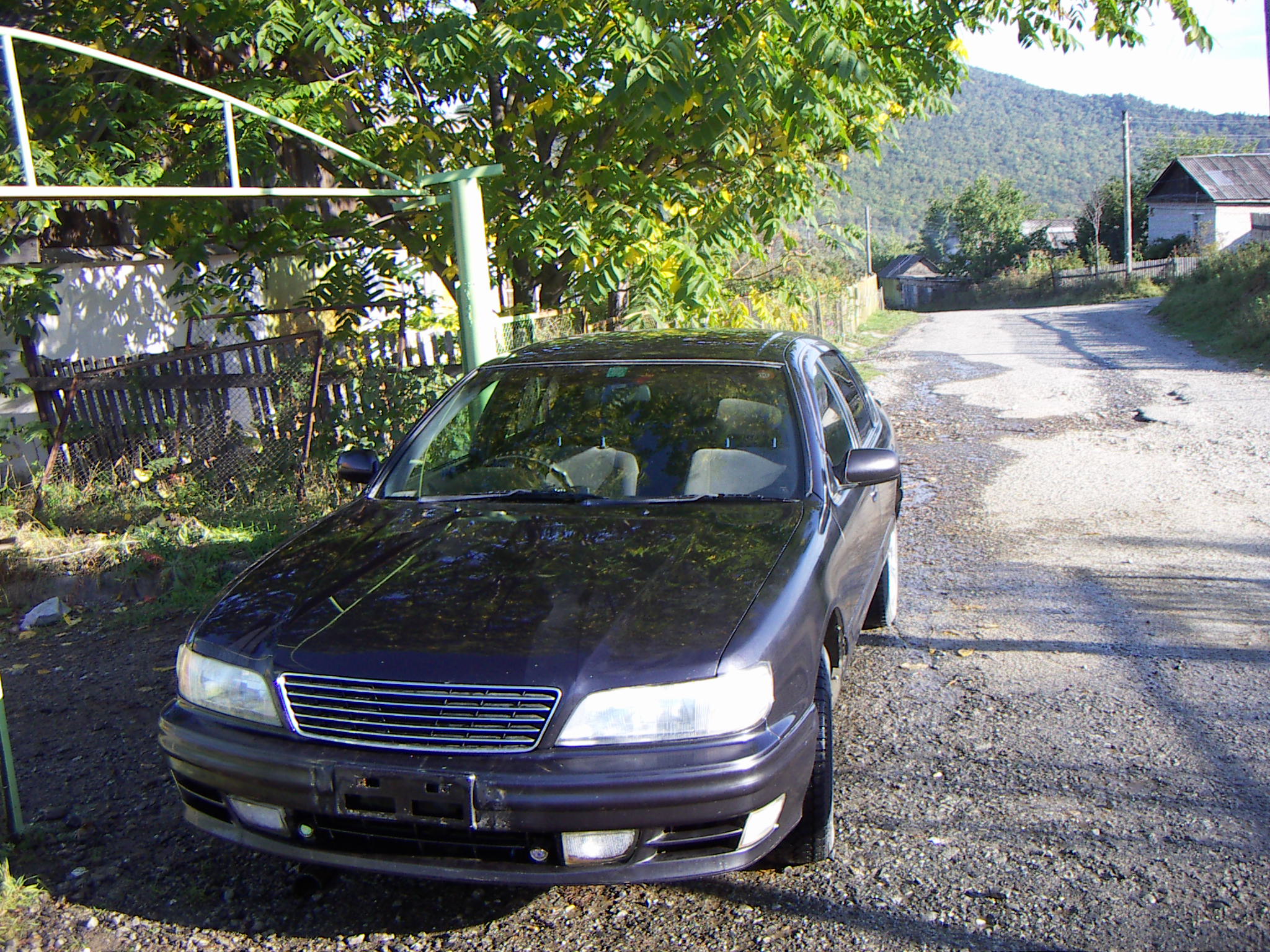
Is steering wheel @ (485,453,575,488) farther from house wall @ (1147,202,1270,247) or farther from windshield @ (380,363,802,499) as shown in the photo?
house wall @ (1147,202,1270,247)

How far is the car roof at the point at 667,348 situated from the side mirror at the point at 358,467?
724 millimetres

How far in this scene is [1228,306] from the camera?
845 inches

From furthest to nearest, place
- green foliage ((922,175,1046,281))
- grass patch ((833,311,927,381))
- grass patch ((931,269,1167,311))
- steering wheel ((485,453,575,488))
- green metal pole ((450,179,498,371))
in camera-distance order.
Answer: green foliage ((922,175,1046,281))
grass patch ((931,269,1167,311))
grass patch ((833,311,927,381))
green metal pole ((450,179,498,371))
steering wheel ((485,453,575,488))

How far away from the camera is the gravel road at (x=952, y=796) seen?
2922 millimetres

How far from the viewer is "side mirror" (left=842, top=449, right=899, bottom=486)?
3.90 m

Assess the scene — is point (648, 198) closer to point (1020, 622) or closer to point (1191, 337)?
point (1020, 622)

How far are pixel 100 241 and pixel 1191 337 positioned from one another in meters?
19.0

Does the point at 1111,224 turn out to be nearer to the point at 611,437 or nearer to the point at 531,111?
the point at 531,111

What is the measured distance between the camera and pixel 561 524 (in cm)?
359

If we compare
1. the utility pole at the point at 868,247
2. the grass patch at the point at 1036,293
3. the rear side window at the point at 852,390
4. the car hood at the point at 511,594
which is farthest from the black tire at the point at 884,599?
the grass patch at the point at 1036,293

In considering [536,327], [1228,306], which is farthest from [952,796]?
[1228,306]

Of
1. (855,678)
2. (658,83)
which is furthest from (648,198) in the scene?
(855,678)

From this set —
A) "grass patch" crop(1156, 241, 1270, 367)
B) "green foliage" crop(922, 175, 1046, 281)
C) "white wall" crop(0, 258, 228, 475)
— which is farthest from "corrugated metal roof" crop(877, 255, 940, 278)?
"white wall" crop(0, 258, 228, 475)

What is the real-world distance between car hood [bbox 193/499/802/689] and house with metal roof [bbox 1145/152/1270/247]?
49942 millimetres
